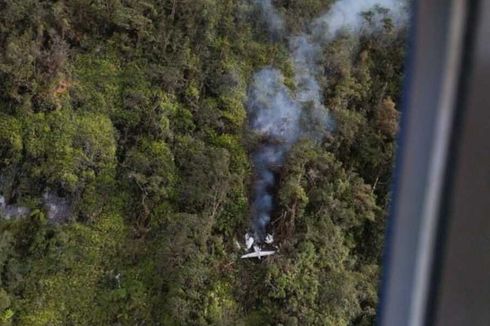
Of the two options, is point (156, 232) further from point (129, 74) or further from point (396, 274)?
point (396, 274)

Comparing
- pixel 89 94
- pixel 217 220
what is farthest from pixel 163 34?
pixel 217 220

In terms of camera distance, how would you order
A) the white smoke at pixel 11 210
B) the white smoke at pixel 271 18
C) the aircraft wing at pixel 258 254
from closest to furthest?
the white smoke at pixel 11 210, the aircraft wing at pixel 258 254, the white smoke at pixel 271 18

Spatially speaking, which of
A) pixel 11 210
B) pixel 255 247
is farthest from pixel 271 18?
pixel 11 210

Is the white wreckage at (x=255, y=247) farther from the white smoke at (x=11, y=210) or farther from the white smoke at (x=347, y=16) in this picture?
the white smoke at (x=347, y=16)

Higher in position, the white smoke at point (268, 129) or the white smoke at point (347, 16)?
the white smoke at point (347, 16)

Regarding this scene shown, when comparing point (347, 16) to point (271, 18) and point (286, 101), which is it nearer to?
point (271, 18)

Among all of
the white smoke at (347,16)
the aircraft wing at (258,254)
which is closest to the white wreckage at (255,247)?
the aircraft wing at (258,254)
